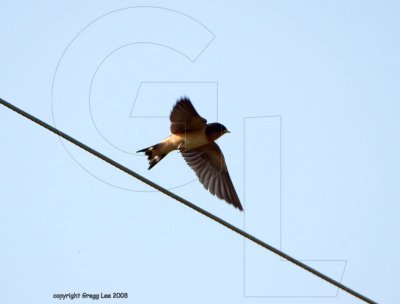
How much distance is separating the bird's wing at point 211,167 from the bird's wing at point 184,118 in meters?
0.57

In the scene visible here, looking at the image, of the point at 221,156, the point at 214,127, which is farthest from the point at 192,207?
the point at 221,156

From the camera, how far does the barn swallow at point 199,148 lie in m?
6.31

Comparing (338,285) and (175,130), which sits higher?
(175,130)

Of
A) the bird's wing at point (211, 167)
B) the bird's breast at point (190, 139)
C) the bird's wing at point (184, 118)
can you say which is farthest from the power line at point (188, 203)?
the bird's wing at point (211, 167)

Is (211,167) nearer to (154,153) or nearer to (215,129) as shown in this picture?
(215,129)

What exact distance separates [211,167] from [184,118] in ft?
3.14

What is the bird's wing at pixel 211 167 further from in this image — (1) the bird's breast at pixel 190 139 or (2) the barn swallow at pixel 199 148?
(1) the bird's breast at pixel 190 139

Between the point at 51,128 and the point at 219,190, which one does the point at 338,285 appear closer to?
the point at 51,128

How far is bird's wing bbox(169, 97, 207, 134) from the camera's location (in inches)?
242

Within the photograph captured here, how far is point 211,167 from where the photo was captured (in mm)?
7145

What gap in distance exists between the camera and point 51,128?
3541mm

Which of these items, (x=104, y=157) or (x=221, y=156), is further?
(x=221, y=156)

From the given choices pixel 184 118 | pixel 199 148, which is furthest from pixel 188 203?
pixel 199 148

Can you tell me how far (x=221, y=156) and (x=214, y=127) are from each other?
570 mm
